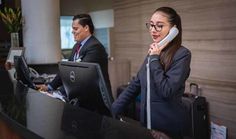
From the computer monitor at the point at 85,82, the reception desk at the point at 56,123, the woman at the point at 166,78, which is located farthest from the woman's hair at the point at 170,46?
the reception desk at the point at 56,123

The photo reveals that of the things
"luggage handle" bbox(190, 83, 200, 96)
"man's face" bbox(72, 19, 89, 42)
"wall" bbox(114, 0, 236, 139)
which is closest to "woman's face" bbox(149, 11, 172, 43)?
"man's face" bbox(72, 19, 89, 42)

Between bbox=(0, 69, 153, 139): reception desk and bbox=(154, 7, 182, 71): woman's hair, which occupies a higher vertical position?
bbox=(154, 7, 182, 71): woman's hair

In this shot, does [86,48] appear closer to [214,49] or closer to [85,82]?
[85,82]

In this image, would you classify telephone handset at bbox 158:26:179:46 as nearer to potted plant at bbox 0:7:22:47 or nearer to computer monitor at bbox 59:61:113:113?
computer monitor at bbox 59:61:113:113

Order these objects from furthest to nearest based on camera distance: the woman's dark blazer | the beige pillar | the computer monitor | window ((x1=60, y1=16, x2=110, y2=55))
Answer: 1. window ((x1=60, y1=16, x2=110, y2=55))
2. the beige pillar
3. the woman's dark blazer
4. the computer monitor

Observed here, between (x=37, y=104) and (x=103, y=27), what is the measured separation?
24.3ft

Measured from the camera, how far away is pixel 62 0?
9.55 m

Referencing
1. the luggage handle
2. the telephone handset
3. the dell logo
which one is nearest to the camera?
the dell logo

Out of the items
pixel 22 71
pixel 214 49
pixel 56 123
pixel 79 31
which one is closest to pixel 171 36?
pixel 56 123

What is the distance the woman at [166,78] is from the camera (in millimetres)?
1927

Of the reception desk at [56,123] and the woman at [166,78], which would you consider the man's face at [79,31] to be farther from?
the woman at [166,78]

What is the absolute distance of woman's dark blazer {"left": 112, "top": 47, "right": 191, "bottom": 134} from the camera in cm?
192

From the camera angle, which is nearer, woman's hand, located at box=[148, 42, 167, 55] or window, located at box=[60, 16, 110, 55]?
woman's hand, located at box=[148, 42, 167, 55]

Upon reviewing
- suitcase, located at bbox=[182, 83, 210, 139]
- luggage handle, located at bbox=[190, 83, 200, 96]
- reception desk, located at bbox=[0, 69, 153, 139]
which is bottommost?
suitcase, located at bbox=[182, 83, 210, 139]
